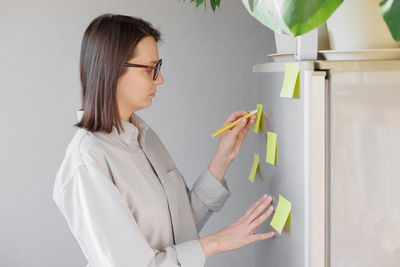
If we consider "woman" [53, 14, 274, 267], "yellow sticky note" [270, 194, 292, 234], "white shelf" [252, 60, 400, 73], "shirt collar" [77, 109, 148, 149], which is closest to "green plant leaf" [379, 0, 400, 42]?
"white shelf" [252, 60, 400, 73]

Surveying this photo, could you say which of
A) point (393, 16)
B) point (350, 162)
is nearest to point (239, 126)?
point (350, 162)

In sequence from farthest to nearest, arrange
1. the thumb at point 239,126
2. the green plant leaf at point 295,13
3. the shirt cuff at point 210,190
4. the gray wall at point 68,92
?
the gray wall at point 68,92 < the shirt cuff at point 210,190 < the thumb at point 239,126 < the green plant leaf at point 295,13

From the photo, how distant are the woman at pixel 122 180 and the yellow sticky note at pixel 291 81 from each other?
0.36 metres

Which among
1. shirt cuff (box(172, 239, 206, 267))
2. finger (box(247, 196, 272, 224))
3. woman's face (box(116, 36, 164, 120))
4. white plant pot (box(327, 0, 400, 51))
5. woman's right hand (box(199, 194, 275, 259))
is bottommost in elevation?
shirt cuff (box(172, 239, 206, 267))

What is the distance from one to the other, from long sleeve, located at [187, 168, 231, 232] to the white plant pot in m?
0.77

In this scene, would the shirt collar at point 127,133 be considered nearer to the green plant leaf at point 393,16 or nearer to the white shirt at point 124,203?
the white shirt at point 124,203

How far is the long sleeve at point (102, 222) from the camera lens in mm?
1168

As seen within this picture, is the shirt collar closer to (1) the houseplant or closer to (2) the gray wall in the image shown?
(1) the houseplant

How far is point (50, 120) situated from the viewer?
2.40 metres

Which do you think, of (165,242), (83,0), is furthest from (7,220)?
(165,242)

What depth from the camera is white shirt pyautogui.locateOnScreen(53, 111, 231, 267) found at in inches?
46.2

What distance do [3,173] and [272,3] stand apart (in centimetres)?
215

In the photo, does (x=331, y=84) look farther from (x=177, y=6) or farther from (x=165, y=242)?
(x=177, y=6)

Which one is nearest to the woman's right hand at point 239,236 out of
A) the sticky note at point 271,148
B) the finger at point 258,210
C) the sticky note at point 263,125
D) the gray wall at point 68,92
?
the finger at point 258,210
